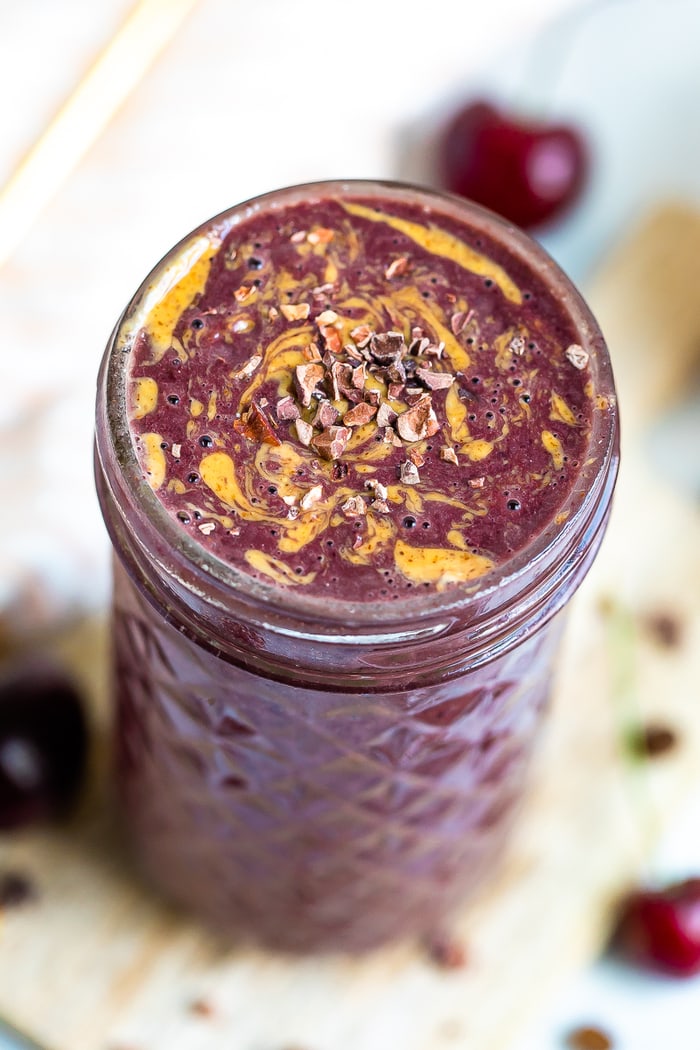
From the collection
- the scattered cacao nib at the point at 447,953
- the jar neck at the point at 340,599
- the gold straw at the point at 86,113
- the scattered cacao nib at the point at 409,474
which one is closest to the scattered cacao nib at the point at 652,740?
the scattered cacao nib at the point at 447,953

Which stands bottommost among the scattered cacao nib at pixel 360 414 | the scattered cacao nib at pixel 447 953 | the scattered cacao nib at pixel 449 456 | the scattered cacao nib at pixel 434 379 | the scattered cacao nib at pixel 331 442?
the scattered cacao nib at pixel 447 953

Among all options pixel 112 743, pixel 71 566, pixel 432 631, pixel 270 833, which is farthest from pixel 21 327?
pixel 432 631

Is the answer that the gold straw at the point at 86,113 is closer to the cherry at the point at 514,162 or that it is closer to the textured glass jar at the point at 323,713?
the cherry at the point at 514,162

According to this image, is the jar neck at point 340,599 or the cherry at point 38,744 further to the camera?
the cherry at point 38,744

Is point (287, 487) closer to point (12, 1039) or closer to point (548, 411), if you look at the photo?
point (548, 411)

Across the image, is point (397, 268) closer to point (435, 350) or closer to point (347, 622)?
point (435, 350)

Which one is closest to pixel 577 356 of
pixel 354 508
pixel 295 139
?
pixel 354 508
